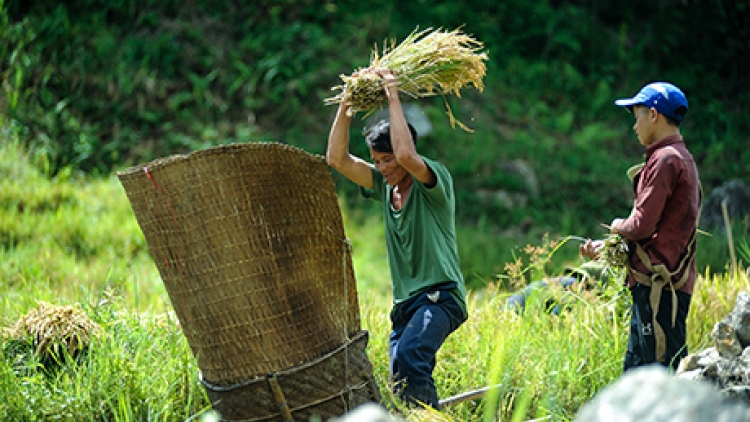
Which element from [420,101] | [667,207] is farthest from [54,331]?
[420,101]

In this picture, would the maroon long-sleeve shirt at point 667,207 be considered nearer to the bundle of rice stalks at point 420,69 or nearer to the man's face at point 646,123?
the man's face at point 646,123

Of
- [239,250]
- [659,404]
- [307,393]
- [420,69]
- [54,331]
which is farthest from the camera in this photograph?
[54,331]

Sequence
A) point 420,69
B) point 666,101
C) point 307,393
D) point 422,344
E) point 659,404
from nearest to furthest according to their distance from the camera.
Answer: point 659,404
point 307,393
point 422,344
point 420,69
point 666,101

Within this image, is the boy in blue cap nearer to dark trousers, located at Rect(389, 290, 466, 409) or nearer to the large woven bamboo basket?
dark trousers, located at Rect(389, 290, 466, 409)

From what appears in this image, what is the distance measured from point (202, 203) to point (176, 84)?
7006mm

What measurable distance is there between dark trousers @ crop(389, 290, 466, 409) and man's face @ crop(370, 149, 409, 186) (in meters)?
0.53

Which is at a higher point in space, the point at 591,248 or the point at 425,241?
the point at 425,241

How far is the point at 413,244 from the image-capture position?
13.0 feet

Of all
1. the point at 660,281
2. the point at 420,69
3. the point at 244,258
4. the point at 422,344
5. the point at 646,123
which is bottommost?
the point at 422,344

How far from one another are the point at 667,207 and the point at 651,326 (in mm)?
523

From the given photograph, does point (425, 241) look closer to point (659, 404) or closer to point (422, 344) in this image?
point (422, 344)

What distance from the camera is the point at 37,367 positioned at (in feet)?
14.1

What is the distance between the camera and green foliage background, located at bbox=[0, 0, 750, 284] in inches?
368

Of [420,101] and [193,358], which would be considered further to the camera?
[420,101]
